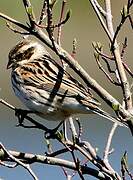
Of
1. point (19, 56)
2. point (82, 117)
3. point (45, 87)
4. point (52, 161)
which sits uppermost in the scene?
point (19, 56)

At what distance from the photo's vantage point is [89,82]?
3861mm

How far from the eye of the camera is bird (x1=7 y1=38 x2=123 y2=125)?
16.8ft

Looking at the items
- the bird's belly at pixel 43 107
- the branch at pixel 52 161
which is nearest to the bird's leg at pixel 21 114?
the bird's belly at pixel 43 107

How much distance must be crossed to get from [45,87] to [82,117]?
7.05 meters

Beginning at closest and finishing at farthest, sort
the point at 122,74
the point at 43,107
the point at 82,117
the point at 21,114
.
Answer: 1. the point at 122,74
2. the point at 21,114
3. the point at 43,107
4. the point at 82,117

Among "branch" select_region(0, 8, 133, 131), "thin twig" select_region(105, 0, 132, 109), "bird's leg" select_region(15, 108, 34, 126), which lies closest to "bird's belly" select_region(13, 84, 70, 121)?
"bird's leg" select_region(15, 108, 34, 126)

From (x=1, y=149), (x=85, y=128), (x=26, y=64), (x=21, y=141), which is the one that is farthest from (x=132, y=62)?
(x=1, y=149)

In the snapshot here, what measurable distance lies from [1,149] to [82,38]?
435 inches

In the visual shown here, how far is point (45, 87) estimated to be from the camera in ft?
18.1

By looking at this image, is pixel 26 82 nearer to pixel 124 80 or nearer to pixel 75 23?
pixel 124 80

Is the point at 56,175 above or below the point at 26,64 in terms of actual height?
below

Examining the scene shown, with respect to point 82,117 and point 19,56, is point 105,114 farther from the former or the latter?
point 82,117

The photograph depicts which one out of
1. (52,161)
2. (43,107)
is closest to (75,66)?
(52,161)

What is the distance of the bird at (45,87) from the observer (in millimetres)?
5113
